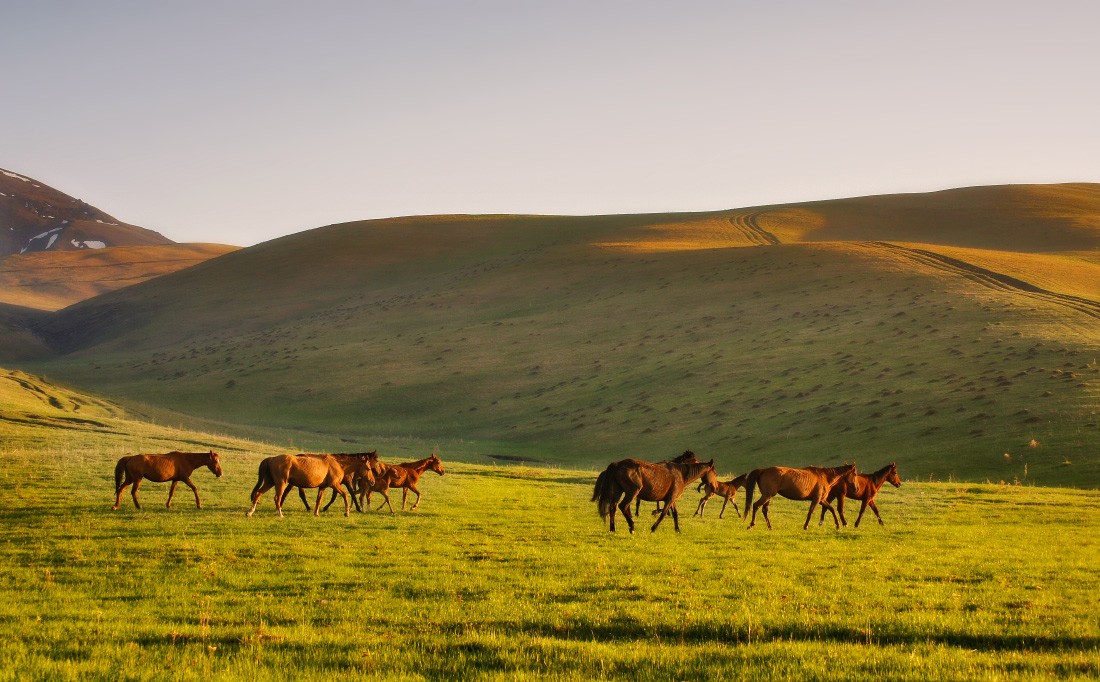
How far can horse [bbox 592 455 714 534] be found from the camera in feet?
65.1

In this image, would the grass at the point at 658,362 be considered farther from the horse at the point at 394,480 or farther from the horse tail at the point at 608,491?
the horse at the point at 394,480

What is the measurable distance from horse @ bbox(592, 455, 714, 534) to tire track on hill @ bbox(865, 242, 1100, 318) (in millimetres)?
55643

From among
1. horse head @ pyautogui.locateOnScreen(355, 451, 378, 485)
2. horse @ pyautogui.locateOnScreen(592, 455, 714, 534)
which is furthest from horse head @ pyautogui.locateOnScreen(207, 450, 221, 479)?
horse @ pyautogui.locateOnScreen(592, 455, 714, 534)

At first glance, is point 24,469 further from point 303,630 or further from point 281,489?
point 303,630

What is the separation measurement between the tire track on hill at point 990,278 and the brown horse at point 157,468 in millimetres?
62458

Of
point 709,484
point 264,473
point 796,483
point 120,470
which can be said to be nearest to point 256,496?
point 264,473

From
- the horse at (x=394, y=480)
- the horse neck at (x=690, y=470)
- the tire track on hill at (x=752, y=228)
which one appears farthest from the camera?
the tire track on hill at (x=752, y=228)

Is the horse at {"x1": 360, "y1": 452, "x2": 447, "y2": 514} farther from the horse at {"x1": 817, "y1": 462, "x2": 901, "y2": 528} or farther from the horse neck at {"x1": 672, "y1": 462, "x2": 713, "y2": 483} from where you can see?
the horse at {"x1": 817, "y1": 462, "x2": 901, "y2": 528}

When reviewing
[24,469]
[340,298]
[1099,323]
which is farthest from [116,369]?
[1099,323]

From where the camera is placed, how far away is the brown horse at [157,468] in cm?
2080

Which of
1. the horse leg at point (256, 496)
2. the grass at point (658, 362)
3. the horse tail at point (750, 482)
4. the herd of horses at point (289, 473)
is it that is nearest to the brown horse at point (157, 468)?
the herd of horses at point (289, 473)

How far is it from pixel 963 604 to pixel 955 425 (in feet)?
114

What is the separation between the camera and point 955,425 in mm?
45031

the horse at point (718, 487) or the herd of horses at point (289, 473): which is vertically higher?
the herd of horses at point (289, 473)
